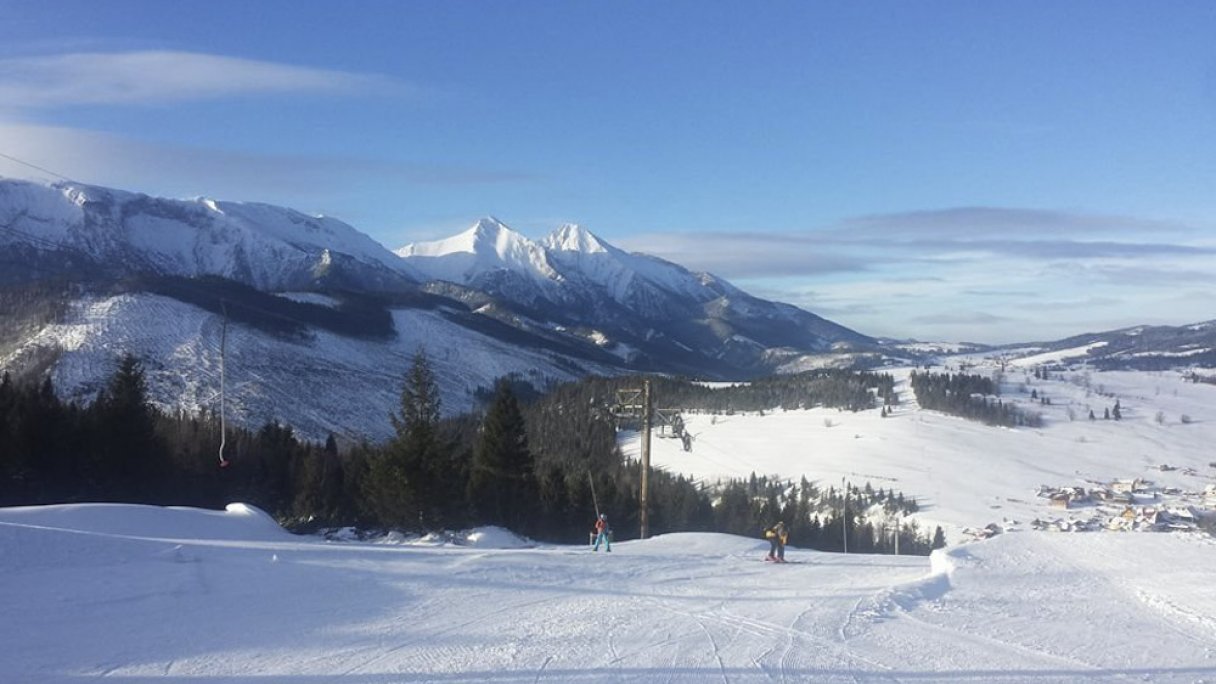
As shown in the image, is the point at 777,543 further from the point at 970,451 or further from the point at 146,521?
the point at 970,451

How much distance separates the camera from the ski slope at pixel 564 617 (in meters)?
11.1

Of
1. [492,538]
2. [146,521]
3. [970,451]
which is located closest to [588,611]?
[146,521]

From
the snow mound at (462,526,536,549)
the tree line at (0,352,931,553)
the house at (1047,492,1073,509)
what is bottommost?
the house at (1047,492,1073,509)

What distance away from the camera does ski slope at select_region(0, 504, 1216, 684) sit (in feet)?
36.4

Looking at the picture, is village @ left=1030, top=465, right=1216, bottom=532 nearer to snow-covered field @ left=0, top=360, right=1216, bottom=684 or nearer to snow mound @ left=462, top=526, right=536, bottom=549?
snow mound @ left=462, top=526, right=536, bottom=549

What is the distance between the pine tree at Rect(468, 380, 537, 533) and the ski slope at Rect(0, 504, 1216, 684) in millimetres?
20291

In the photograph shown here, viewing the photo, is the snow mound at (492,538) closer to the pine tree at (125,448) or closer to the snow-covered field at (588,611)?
the snow-covered field at (588,611)

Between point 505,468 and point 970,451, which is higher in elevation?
point 505,468

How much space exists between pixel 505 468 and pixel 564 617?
2737cm

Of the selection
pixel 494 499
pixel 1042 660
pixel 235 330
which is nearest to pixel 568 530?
pixel 494 499

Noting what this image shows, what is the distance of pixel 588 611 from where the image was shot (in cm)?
1445

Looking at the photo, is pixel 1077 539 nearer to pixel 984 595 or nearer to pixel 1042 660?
pixel 984 595

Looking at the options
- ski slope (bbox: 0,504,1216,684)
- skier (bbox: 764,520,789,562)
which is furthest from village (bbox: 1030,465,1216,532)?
ski slope (bbox: 0,504,1216,684)

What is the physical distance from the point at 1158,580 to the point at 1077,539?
4615mm
